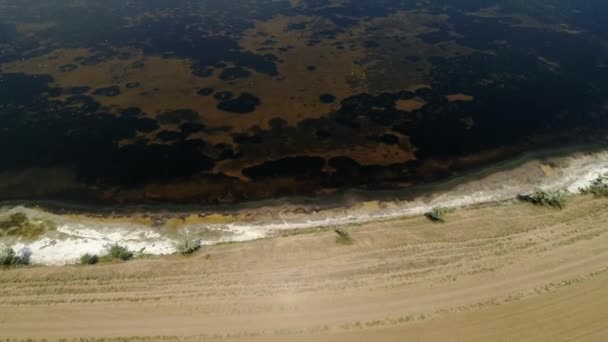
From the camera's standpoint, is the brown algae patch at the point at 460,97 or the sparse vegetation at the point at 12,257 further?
the brown algae patch at the point at 460,97

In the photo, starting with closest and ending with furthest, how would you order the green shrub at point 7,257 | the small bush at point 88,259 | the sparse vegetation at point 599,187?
the green shrub at point 7,257 < the small bush at point 88,259 < the sparse vegetation at point 599,187

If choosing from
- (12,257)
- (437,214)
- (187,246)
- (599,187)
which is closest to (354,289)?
(437,214)

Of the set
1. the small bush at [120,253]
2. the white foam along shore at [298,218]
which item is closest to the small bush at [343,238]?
the white foam along shore at [298,218]

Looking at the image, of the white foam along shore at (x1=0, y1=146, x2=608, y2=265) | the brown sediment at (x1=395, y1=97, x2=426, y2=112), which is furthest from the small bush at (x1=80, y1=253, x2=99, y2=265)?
the brown sediment at (x1=395, y1=97, x2=426, y2=112)

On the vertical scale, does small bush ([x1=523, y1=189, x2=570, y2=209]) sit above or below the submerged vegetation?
above

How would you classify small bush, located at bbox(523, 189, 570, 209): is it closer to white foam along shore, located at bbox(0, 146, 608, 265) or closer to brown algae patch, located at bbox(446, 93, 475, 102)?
white foam along shore, located at bbox(0, 146, 608, 265)

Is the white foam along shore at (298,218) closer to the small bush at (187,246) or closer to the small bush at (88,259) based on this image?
the small bush at (187,246)

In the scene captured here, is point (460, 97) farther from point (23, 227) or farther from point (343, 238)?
point (23, 227)
